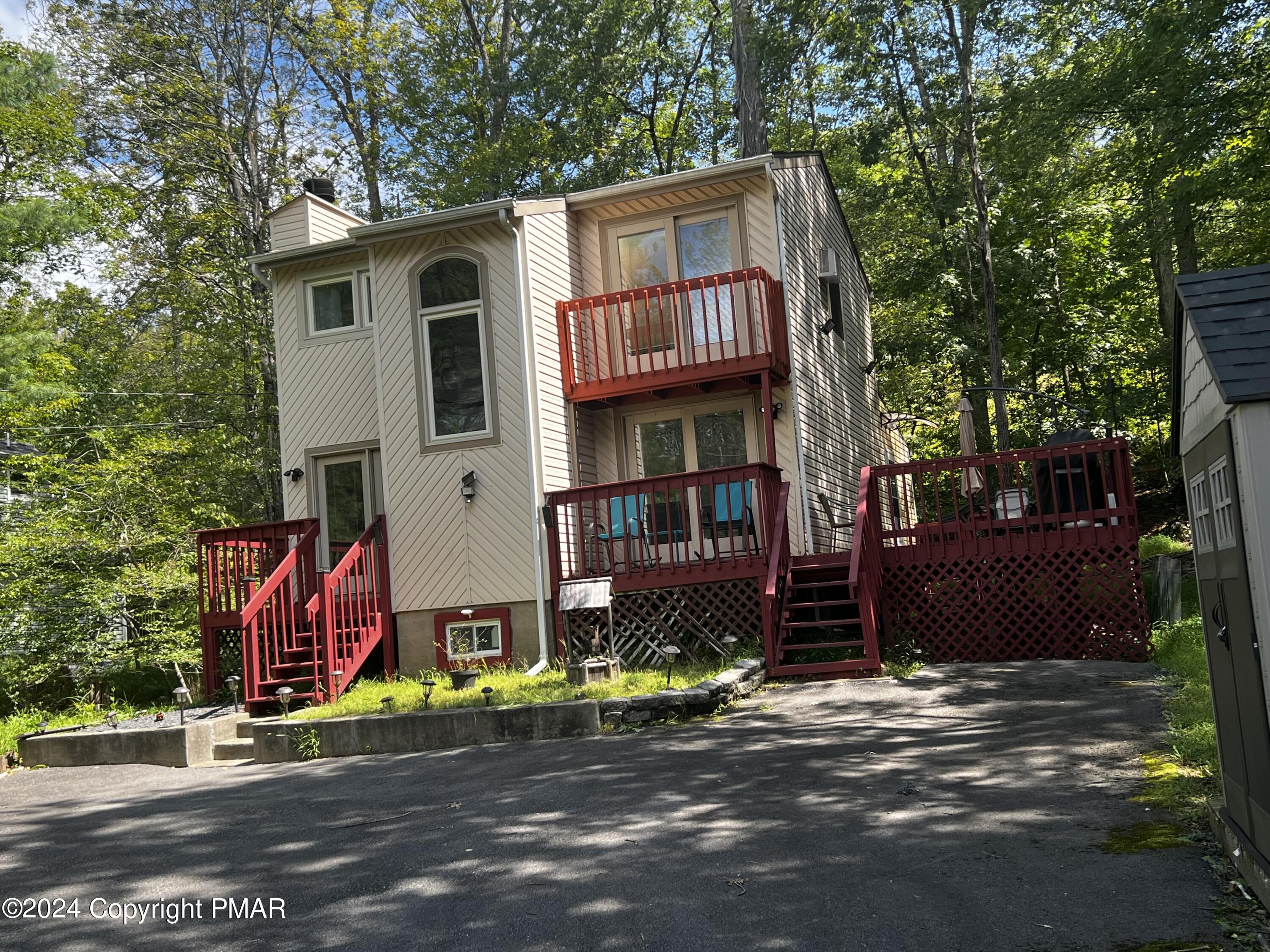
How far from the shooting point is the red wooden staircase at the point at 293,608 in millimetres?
11570

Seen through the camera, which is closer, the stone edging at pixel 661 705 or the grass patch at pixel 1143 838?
the grass patch at pixel 1143 838

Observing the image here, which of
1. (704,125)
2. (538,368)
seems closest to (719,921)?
(538,368)

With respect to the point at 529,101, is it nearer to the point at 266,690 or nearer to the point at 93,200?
the point at 93,200

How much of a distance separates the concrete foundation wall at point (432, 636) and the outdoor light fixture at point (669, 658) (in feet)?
5.17

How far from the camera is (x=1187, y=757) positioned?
6223 millimetres

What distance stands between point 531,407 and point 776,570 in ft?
12.3

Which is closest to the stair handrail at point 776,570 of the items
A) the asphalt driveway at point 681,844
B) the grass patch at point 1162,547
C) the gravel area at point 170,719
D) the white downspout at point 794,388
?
the white downspout at point 794,388

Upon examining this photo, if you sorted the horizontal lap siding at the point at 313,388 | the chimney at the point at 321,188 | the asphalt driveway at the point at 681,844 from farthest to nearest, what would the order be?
the chimney at the point at 321,188, the horizontal lap siding at the point at 313,388, the asphalt driveway at the point at 681,844

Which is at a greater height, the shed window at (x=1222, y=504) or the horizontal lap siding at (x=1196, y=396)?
the horizontal lap siding at (x=1196, y=396)

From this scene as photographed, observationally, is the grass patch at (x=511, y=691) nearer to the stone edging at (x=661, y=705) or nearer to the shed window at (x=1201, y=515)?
the stone edging at (x=661, y=705)

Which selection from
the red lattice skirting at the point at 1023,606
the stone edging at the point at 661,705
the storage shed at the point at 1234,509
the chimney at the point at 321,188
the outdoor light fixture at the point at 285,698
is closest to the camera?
the storage shed at the point at 1234,509

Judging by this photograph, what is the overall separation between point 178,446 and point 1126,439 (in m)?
15.1

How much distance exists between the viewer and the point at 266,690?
38.3 ft

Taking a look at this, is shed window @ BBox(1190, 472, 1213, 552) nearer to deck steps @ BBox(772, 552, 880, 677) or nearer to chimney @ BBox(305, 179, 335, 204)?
deck steps @ BBox(772, 552, 880, 677)
